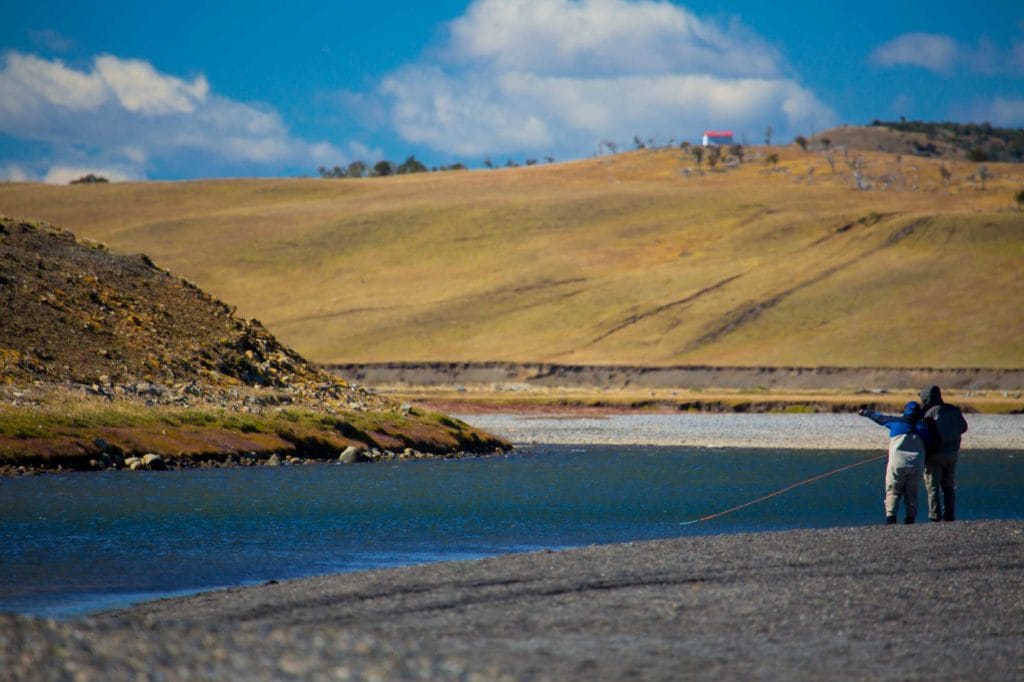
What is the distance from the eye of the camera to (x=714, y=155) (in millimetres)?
164875

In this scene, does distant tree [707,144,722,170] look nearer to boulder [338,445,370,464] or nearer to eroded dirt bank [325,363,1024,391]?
eroded dirt bank [325,363,1024,391]

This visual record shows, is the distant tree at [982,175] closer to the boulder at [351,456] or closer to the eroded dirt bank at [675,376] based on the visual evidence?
the eroded dirt bank at [675,376]

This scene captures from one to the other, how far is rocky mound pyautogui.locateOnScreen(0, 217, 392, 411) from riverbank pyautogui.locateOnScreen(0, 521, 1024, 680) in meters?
23.6

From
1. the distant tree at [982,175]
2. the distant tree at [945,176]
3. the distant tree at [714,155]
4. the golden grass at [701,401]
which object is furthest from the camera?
the distant tree at [714,155]

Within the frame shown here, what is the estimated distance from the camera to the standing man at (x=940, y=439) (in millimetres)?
20812

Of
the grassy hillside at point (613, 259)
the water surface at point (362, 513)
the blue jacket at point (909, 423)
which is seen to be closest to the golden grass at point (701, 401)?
the grassy hillside at point (613, 259)

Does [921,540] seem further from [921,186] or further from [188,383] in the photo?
[921,186]

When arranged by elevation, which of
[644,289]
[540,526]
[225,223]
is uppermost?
[225,223]

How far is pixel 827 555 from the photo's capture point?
58.5 feet

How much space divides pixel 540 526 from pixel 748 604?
977 centimetres

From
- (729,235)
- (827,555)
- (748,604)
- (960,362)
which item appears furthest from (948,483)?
(729,235)

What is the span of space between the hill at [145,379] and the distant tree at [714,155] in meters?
118

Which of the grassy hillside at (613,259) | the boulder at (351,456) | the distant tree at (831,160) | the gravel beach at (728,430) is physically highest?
the distant tree at (831,160)

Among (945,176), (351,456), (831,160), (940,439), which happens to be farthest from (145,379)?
(831,160)
